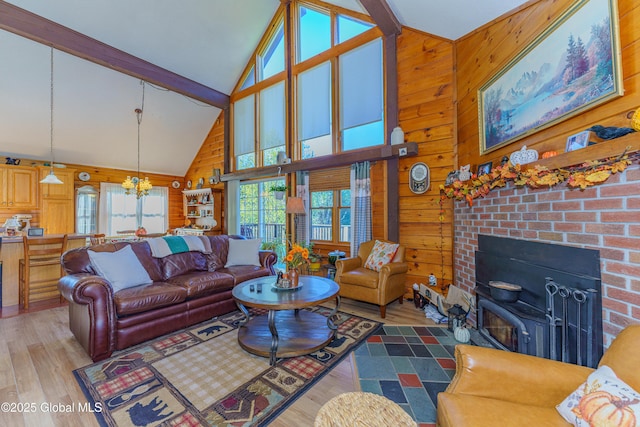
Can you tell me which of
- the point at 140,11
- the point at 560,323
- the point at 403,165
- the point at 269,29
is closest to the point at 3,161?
the point at 140,11

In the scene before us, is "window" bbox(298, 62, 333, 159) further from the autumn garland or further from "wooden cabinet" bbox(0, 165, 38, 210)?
"wooden cabinet" bbox(0, 165, 38, 210)

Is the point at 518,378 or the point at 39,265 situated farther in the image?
the point at 39,265

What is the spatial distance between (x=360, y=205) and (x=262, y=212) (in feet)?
8.86

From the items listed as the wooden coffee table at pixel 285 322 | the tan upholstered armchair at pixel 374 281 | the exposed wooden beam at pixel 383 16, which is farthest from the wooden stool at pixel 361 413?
the exposed wooden beam at pixel 383 16

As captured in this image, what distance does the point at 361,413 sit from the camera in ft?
3.31

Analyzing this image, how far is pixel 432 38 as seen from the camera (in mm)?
3553

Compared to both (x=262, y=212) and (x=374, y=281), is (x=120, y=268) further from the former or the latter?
(x=262, y=212)

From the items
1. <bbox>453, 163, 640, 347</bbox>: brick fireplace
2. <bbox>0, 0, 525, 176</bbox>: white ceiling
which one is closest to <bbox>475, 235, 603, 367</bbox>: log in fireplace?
<bbox>453, 163, 640, 347</bbox>: brick fireplace

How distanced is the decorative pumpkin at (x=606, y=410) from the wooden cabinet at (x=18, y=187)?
821 cm

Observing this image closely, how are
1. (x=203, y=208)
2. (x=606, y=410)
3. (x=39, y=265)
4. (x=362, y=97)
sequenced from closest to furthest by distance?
1. (x=606, y=410)
2. (x=39, y=265)
3. (x=362, y=97)
4. (x=203, y=208)

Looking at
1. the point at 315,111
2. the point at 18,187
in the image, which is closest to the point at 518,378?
the point at 315,111

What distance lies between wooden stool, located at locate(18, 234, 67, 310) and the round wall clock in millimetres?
4943

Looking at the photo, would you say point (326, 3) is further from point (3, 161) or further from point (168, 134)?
point (3, 161)

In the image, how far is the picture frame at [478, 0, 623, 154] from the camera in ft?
4.71
